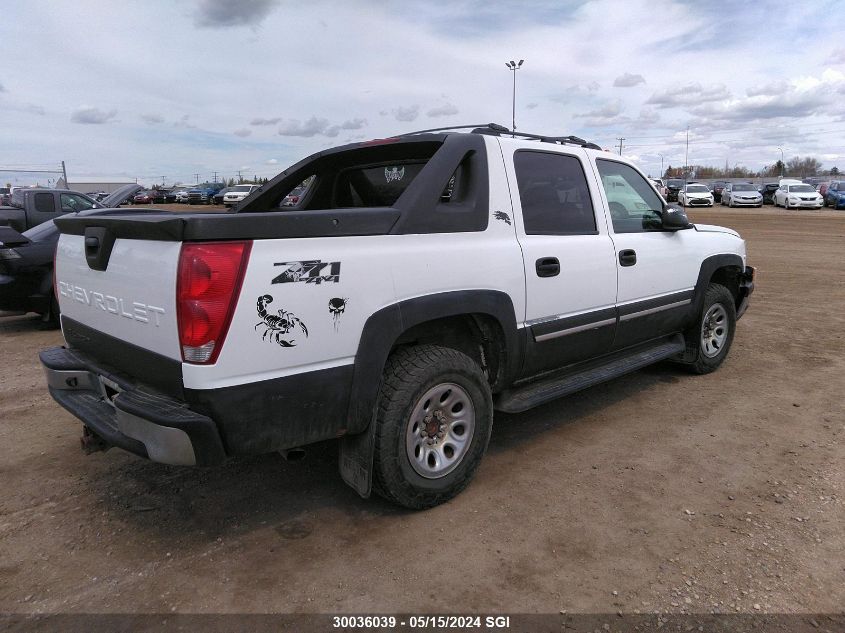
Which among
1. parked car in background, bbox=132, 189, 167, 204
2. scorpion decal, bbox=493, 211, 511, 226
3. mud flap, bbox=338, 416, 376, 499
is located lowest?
mud flap, bbox=338, 416, 376, 499

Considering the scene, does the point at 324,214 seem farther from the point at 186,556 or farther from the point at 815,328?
the point at 815,328

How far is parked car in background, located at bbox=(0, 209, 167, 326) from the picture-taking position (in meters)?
7.20

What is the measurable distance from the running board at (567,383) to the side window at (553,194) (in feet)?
3.14

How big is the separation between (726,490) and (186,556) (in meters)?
2.83

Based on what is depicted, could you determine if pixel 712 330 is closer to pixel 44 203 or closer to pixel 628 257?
pixel 628 257

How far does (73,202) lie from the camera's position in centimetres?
1213

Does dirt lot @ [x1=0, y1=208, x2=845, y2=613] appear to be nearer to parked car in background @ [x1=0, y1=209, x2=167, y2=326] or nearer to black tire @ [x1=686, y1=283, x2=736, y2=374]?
black tire @ [x1=686, y1=283, x2=736, y2=374]

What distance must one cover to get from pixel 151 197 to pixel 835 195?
4476 centimetres

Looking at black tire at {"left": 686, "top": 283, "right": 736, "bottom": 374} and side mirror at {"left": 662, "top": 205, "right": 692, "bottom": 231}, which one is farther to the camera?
black tire at {"left": 686, "top": 283, "right": 736, "bottom": 374}

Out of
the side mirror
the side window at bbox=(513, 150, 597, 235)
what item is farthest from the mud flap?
the side mirror

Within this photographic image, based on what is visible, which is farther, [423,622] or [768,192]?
[768,192]

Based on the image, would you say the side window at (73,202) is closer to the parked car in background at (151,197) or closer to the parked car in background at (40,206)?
the parked car in background at (40,206)

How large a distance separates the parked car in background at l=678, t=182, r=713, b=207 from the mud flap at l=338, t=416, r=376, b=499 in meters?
36.0

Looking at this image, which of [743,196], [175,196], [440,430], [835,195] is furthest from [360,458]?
[175,196]
